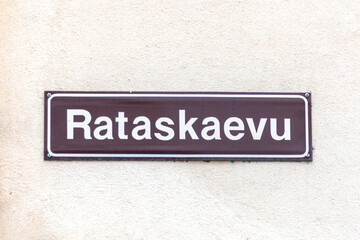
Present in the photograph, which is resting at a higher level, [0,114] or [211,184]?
[0,114]

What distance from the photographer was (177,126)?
2350mm

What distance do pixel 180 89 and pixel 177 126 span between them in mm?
202

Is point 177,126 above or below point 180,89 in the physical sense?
below

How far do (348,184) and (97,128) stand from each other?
138cm

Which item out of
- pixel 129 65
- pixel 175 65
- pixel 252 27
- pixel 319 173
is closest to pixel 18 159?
pixel 129 65

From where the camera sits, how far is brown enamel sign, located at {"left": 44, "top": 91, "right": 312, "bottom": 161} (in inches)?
92.1

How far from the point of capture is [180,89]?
238 cm

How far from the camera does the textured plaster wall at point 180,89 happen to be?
2338 mm

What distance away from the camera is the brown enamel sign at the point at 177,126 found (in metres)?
2.34

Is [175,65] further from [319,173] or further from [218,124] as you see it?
[319,173]

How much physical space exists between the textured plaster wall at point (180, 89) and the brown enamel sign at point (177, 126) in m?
0.05

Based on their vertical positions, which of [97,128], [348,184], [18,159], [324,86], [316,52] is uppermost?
[316,52]

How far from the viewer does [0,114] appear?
2.35 m

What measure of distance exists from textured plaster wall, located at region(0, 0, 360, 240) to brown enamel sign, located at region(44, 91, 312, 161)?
52 mm
